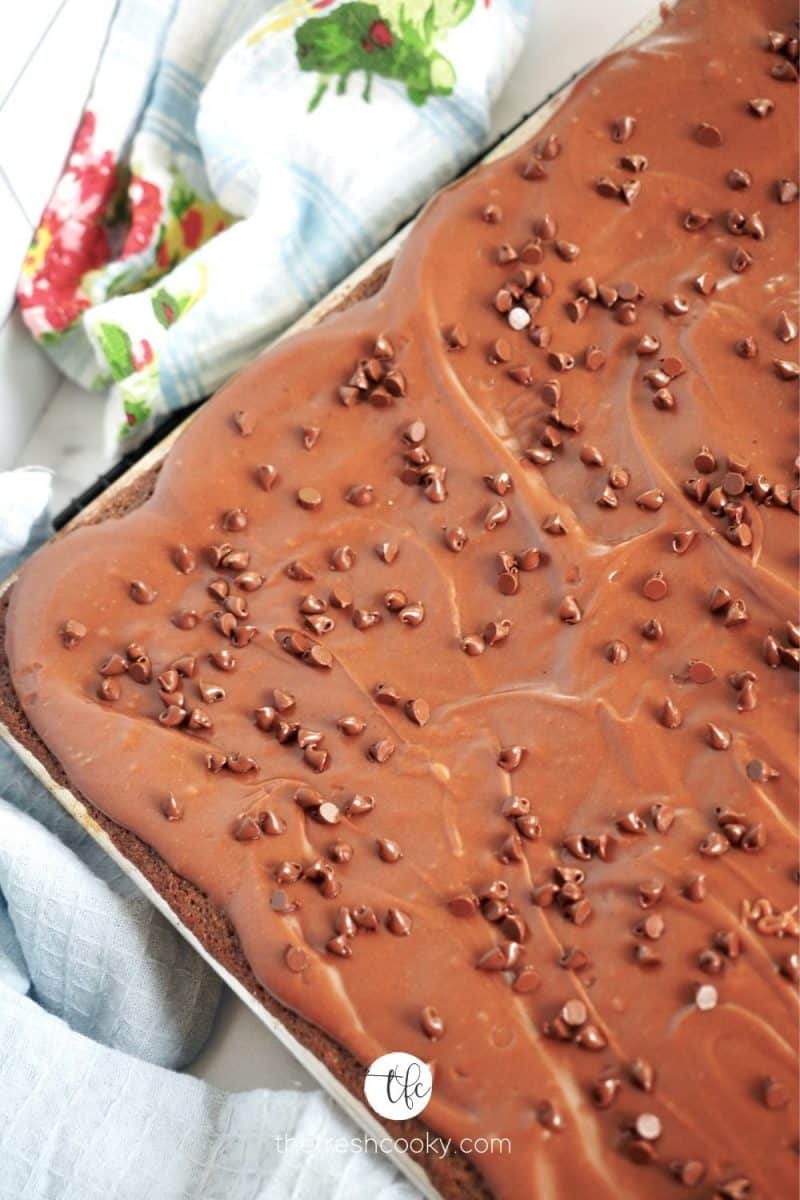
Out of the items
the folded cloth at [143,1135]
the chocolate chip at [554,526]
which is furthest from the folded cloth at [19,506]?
the chocolate chip at [554,526]

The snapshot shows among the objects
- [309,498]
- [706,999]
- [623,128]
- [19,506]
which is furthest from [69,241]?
[706,999]

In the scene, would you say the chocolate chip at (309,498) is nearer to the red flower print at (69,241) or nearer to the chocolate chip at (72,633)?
the chocolate chip at (72,633)

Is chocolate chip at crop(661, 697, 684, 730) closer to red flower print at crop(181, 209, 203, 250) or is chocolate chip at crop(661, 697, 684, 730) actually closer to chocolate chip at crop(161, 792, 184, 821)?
chocolate chip at crop(161, 792, 184, 821)

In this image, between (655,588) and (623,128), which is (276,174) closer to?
(623,128)

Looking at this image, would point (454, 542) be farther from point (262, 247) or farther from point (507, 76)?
point (507, 76)

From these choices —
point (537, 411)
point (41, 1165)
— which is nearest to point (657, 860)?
point (537, 411)

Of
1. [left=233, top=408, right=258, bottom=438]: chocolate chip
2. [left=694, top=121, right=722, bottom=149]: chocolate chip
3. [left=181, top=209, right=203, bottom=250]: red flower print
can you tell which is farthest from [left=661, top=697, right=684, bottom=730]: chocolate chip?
[left=181, top=209, right=203, bottom=250]: red flower print
